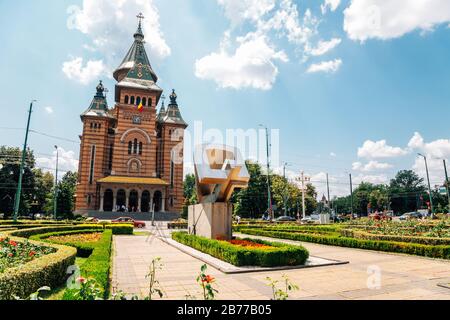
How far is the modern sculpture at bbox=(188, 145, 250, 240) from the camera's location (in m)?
14.4

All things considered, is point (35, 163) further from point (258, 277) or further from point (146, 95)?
point (258, 277)

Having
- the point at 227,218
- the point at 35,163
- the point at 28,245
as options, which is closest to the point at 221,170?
the point at 227,218

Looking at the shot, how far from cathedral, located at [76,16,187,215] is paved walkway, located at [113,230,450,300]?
122ft

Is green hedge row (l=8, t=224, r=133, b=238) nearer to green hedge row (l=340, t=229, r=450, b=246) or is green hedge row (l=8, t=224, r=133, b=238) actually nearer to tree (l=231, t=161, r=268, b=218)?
green hedge row (l=340, t=229, r=450, b=246)

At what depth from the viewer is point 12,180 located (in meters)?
40.6

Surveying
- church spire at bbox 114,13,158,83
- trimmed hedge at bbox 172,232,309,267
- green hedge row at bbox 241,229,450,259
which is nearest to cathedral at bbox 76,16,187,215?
church spire at bbox 114,13,158,83

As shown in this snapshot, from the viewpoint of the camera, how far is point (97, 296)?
11.7 ft

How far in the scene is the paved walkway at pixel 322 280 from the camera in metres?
6.80

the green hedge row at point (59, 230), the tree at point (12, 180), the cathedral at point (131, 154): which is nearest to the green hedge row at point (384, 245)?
the green hedge row at point (59, 230)

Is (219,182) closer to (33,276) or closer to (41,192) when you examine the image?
(33,276)

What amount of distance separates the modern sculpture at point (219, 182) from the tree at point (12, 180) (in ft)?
115

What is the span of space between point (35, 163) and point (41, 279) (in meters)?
48.1

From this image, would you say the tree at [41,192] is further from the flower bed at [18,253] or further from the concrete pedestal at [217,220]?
the flower bed at [18,253]

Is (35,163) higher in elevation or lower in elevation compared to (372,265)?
higher
